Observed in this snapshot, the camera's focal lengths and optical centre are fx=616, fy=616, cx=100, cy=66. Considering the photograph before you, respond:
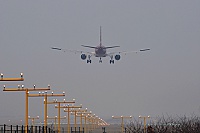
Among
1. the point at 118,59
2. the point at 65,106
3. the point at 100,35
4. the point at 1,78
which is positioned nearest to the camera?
the point at 1,78

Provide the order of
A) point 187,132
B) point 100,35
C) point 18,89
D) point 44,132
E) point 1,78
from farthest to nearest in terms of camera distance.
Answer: point 100,35 < point 44,132 < point 18,89 < point 187,132 < point 1,78

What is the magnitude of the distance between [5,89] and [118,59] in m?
62.5

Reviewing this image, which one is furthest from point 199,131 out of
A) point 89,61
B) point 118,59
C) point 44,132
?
point 118,59

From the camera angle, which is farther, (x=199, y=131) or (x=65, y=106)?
(x=65, y=106)

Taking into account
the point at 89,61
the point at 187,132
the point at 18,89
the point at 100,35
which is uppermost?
the point at 100,35

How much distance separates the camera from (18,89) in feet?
220

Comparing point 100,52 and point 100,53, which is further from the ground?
point 100,52

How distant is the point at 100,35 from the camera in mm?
169375

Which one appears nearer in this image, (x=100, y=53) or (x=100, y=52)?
(x=100, y=53)

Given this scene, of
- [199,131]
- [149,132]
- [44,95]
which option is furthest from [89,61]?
[149,132]

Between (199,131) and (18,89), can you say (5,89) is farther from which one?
(199,131)

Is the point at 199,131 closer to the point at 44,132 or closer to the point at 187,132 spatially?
the point at 187,132

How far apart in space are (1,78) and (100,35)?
114 meters

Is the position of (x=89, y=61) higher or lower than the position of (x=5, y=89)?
higher
